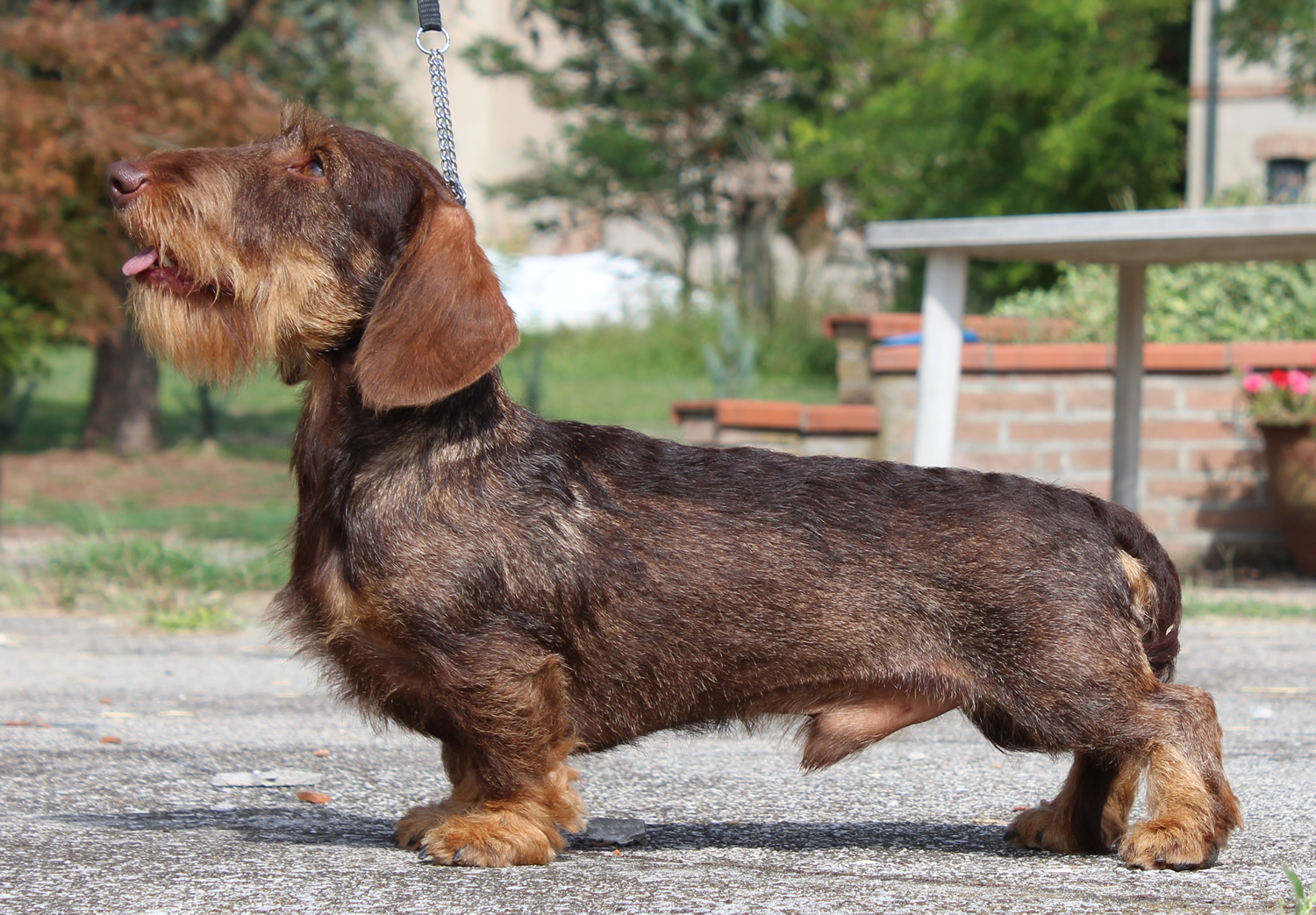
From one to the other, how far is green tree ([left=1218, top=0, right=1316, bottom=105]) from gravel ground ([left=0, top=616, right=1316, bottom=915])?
32.3 feet

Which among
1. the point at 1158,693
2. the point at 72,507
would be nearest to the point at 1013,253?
the point at 1158,693

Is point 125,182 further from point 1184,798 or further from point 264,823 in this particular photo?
point 1184,798

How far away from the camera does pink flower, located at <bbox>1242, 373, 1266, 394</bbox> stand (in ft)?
27.8

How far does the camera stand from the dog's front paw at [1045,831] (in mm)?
3195

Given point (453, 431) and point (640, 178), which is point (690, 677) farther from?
point (640, 178)

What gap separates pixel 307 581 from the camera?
2.98 metres

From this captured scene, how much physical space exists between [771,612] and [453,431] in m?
0.79

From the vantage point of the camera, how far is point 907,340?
9.51 m

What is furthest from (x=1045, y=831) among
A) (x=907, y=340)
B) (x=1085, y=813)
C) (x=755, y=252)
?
(x=755, y=252)

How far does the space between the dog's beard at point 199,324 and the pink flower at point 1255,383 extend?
7.08m

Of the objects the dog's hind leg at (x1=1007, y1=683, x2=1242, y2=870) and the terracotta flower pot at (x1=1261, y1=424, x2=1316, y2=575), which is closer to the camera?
the dog's hind leg at (x1=1007, y1=683, x2=1242, y2=870)

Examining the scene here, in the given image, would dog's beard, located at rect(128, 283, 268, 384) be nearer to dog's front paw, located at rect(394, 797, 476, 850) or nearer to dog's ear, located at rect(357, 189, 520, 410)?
dog's ear, located at rect(357, 189, 520, 410)

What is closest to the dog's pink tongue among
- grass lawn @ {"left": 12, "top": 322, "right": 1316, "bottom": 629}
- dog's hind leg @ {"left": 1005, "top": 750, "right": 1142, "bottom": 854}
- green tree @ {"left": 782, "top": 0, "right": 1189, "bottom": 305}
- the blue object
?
grass lawn @ {"left": 12, "top": 322, "right": 1316, "bottom": 629}

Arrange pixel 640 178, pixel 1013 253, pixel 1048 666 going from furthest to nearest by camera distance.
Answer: pixel 640 178, pixel 1013 253, pixel 1048 666
